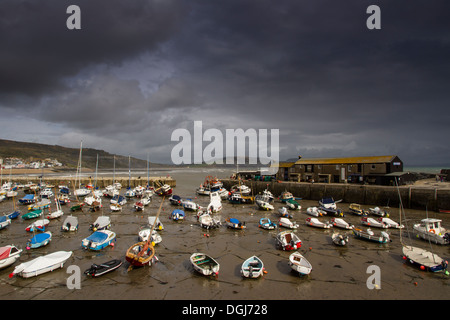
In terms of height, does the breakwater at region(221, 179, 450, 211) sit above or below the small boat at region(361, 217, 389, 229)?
above

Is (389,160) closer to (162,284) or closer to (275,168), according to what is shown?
(275,168)

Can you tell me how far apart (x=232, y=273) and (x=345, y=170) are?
136 ft

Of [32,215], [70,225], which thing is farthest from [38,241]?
[32,215]

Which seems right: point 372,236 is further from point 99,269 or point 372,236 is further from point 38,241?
point 38,241

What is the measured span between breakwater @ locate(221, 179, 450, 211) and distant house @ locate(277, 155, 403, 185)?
4804 mm

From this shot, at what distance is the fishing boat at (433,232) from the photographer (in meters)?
21.6

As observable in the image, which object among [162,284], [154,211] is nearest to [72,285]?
[162,284]

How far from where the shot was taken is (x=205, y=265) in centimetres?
1647

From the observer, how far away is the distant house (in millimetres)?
43906

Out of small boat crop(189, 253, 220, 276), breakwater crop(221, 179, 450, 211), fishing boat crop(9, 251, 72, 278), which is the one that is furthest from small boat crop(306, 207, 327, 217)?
fishing boat crop(9, 251, 72, 278)

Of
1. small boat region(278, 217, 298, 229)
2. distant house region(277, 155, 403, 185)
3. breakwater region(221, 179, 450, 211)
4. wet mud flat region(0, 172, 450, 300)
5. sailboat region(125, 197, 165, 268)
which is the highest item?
distant house region(277, 155, 403, 185)

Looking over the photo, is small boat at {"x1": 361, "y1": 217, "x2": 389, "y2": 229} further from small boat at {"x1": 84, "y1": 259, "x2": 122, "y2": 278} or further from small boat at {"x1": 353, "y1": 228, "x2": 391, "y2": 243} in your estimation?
small boat at {"x1": 84, "y1": 259, "x2": 122, "y2": 278}
